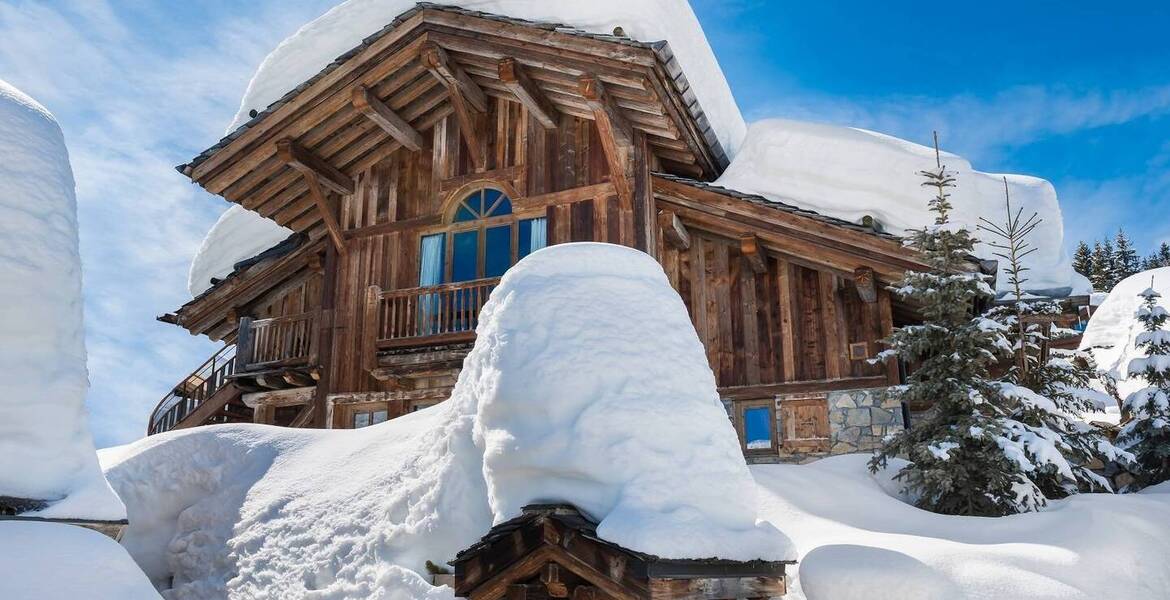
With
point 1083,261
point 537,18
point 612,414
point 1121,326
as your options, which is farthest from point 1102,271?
point 612,414

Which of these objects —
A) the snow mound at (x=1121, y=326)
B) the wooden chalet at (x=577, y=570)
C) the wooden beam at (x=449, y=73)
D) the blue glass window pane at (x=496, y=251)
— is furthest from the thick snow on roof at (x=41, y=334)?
the snow mound at (x=1121, y=326)

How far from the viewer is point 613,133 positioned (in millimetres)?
12227

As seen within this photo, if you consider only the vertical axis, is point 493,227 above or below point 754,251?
above

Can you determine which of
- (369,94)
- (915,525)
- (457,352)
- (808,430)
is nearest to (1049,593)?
(915,525)

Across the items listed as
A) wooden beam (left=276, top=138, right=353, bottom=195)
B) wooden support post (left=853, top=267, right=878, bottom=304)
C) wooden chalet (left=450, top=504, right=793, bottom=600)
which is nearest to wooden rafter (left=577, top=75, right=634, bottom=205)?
wooden support post (left=853, top=267, right=878, bottom=304)

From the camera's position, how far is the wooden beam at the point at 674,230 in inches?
490

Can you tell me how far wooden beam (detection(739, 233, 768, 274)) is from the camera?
11.8 metres

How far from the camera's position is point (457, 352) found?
40.5 ft

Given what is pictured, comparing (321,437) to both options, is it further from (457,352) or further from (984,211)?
(984,211)

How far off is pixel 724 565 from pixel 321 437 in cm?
542

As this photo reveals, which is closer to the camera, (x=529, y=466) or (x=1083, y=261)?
(x=529, y=466)

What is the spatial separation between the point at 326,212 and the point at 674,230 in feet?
18.3

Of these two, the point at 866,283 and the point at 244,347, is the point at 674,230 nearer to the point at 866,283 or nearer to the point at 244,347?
the point at 866,283

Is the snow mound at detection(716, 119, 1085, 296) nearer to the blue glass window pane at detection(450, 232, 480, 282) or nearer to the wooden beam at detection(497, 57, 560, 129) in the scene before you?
the wooden beam at detection(497, 57, 560, 129)
